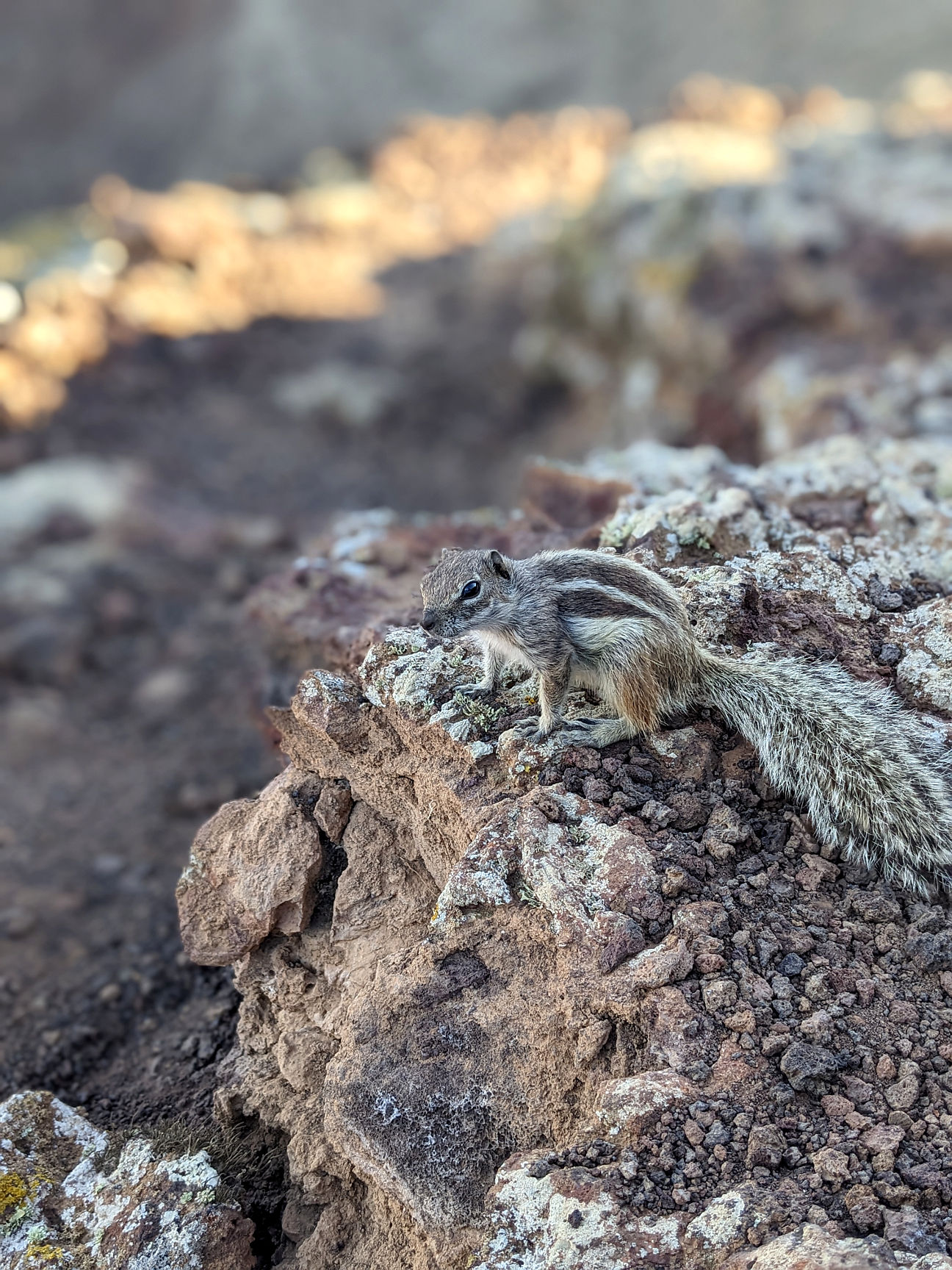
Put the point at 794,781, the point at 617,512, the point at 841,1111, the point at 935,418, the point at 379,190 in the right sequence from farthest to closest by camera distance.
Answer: the point at 379,190
the point at 935,418
the point at 617,512
the point at 794,781
the point at 841,1111

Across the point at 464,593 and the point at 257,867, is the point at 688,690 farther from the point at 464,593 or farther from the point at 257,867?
the point at 257,867

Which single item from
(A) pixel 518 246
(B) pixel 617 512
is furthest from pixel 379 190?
(B) pixel 617 512

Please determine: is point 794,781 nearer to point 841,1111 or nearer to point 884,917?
point 884,917

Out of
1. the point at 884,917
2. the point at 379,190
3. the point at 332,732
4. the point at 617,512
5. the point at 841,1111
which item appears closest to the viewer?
the point at 841,1111

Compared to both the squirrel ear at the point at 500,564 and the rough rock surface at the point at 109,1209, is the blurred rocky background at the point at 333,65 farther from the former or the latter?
the rough rock surface at the point at 109,1209

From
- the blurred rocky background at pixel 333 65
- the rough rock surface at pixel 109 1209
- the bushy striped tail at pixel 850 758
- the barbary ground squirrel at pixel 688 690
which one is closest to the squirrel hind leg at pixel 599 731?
the barbary ground squirrel at pixel 688 690

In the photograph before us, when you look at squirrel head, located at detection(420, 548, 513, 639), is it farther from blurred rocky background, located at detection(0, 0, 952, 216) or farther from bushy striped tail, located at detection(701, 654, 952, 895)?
blurred rocky background, located at detection(0, 0, 952, 216)

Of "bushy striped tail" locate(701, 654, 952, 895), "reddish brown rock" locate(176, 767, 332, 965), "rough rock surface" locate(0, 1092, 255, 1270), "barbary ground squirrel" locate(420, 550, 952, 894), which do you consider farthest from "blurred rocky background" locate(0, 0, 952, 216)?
"rough rock surface" locate(0, 1092, 255, 1270)

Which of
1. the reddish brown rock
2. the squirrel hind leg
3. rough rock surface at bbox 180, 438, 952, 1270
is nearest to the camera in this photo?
rough rock surface at bbox 180, 438, 952, 1270
